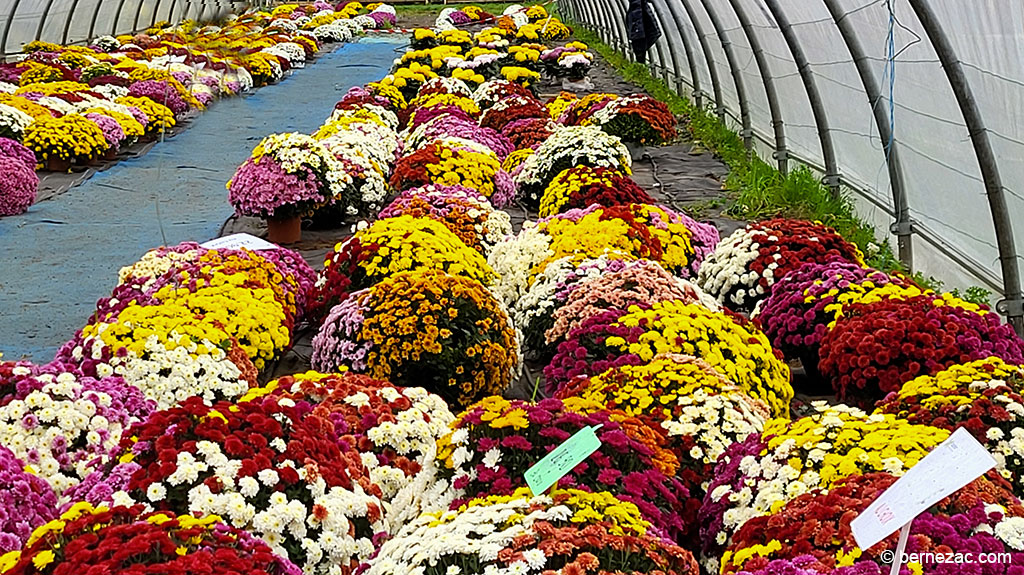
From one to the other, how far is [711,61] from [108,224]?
701 cm

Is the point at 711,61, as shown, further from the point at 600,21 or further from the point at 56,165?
the point at 600,21

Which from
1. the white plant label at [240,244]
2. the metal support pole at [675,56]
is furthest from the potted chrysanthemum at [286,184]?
the metal support pole at [675,56]

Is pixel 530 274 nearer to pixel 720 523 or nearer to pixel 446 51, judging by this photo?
pixel 720 523

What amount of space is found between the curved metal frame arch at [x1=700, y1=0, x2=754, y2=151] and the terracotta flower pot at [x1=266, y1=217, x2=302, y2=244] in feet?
16.1

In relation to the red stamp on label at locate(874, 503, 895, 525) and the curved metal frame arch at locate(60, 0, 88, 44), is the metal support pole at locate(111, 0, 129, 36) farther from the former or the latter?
the red stamp on label at locate(874, 503, 895, 525)

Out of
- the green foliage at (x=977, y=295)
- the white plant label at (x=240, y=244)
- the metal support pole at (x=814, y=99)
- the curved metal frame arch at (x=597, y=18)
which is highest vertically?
the metal support pole at (x=814, y=99)

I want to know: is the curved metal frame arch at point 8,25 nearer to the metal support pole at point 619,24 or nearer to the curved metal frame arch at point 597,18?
the metal support pole at point 619,24

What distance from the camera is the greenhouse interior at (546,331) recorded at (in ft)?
7.70

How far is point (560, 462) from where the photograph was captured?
94.9 inches

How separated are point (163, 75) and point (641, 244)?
408 inches

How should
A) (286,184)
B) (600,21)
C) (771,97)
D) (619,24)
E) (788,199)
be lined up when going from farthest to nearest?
1. (600,21)
2. (619,24)
3. (771,97)
4. (788,199)
5. (286,184)

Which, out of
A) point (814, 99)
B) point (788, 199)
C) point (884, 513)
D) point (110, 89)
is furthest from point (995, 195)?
point (110, 89)

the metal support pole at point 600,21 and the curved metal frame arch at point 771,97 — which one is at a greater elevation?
the curved metal frame arch at point 771,97

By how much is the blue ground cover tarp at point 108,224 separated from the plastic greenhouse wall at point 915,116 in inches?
148
